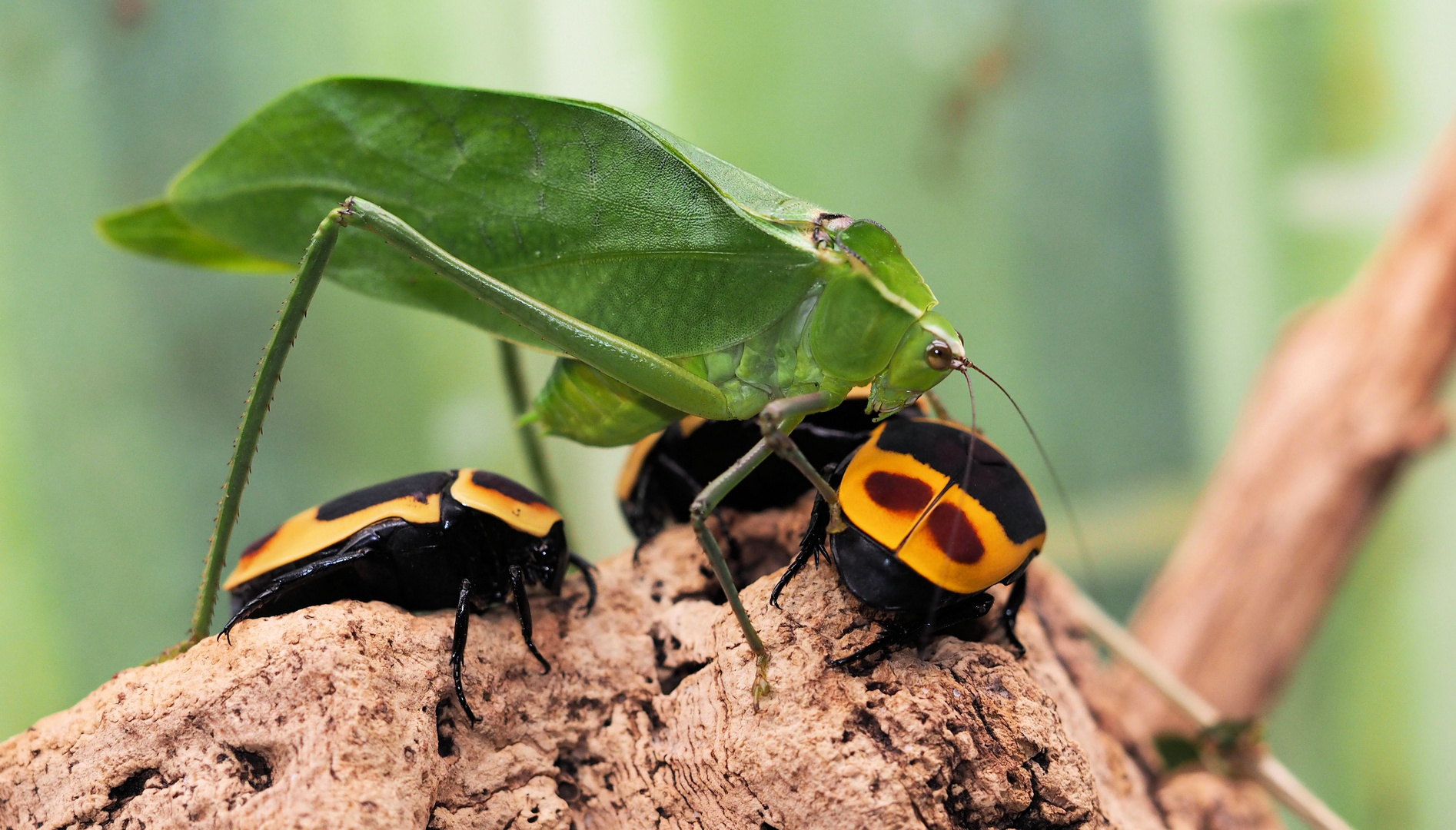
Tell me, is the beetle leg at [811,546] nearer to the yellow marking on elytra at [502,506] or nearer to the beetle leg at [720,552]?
the beetle leg at [720,552]

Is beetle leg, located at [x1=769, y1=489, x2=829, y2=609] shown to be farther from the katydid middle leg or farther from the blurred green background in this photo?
the blurred green background

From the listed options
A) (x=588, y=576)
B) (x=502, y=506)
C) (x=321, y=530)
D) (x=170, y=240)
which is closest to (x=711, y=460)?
(x=588, y=576)

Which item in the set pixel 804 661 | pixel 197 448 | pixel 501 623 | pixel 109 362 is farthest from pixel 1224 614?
pixel 109 362

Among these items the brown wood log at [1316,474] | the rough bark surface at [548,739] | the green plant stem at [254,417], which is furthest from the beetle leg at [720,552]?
the brown wood log at [1316,474]

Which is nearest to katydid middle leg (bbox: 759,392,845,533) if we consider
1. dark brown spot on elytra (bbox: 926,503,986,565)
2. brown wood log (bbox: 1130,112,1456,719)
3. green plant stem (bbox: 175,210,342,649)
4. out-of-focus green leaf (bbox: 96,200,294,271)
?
dark brown spot on elytra (bbox: 926,503,986,565)

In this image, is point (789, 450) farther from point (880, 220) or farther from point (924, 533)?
point (880, 220)

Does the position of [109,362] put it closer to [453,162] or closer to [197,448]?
[197,448]
